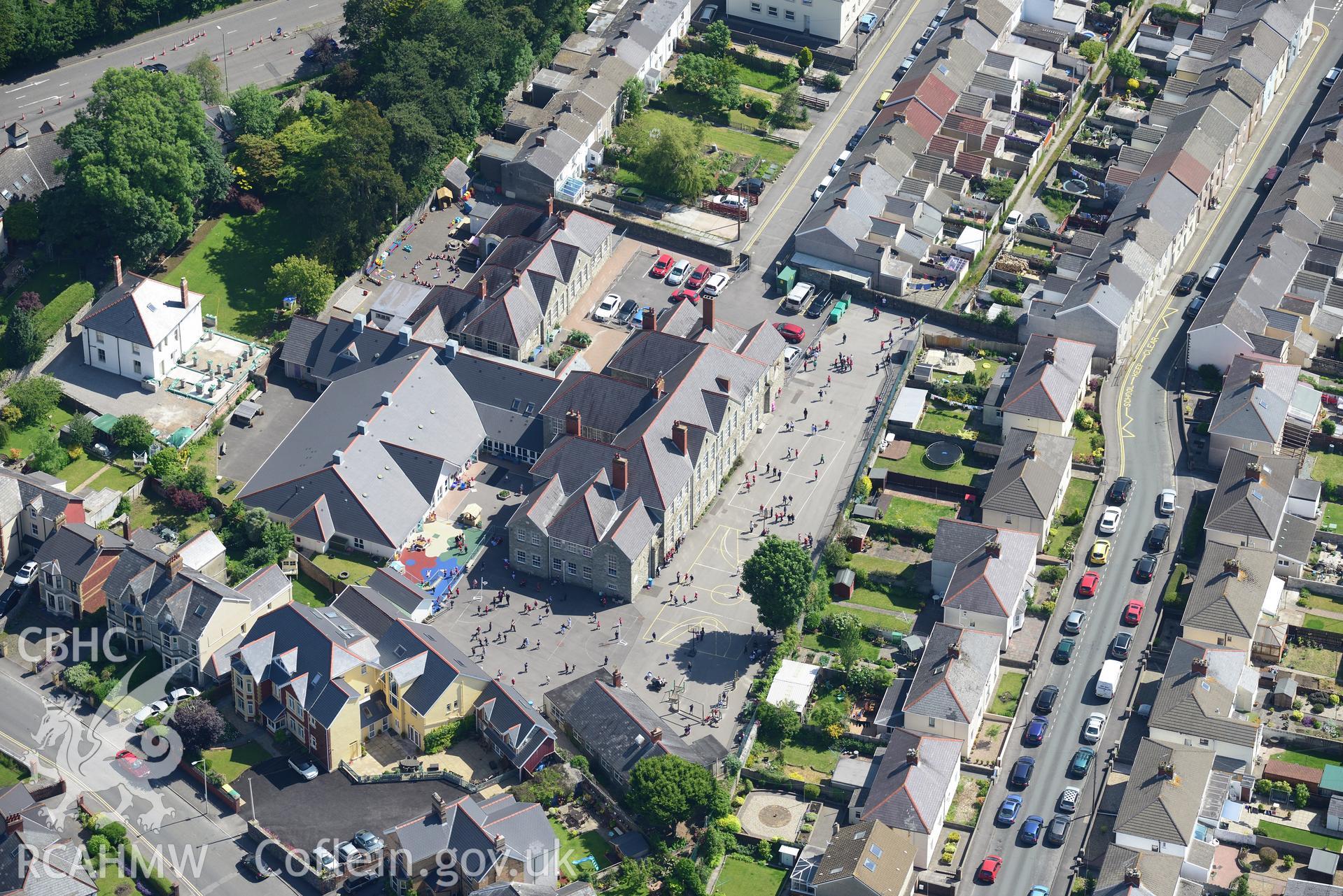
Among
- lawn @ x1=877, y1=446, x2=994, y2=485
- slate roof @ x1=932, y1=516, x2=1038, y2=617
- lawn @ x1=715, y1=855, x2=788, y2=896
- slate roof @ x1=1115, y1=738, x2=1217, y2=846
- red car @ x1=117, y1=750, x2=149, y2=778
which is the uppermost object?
lawn @ x1=877, y1=446, x2=994, y2=485

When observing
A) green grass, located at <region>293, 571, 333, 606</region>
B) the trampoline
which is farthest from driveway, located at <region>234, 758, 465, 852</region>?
the trampoline

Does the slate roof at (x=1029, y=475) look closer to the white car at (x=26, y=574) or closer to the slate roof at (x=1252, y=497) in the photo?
the slate roof at (x=1252, y=497)

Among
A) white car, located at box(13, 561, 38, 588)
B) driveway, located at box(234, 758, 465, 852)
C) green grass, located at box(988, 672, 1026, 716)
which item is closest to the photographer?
driveway, located at box(234, 758, 465, 852)

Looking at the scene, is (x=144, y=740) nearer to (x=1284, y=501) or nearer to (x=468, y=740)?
(x=468, y=740)

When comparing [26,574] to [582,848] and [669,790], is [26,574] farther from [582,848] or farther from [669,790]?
[669,790]

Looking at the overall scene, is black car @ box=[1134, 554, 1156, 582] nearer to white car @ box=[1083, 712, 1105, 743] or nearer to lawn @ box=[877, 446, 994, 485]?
white car @ box=[1083, 712, 1105, 743]

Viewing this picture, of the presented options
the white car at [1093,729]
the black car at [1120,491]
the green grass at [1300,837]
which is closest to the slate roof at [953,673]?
the white car at [1093,729]
